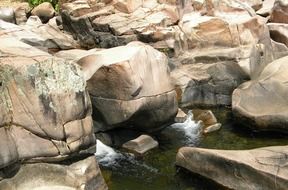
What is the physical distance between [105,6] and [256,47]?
32.2ft

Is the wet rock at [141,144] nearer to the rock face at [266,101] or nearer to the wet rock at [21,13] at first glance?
the rock face at [266,101]

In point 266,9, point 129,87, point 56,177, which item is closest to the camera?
point 56,177

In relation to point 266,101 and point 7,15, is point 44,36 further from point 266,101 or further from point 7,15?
point 266,101

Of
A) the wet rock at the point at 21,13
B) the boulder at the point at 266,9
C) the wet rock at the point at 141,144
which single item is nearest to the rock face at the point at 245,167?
the wet rock at the point at 141,144

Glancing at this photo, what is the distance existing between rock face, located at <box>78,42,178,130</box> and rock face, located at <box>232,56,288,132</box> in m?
2.69

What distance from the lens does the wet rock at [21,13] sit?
2964 cm

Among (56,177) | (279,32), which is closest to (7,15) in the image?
(279,32)

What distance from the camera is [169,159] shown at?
13430 mm

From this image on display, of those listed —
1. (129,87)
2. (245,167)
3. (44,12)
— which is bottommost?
(44,12)

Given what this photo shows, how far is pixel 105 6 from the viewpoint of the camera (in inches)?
1024

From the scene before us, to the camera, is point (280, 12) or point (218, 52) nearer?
point (218, 52)

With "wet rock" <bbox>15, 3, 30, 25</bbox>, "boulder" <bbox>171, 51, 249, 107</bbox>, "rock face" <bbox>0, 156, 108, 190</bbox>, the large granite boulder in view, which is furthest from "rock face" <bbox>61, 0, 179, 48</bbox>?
"rock face" <bbox>0, 156, 108, 190</bbox>

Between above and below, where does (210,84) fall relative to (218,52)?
below

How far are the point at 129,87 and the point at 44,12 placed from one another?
745 inches
